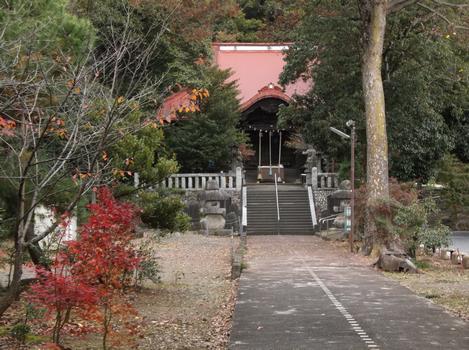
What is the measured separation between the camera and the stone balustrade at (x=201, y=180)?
2894cm

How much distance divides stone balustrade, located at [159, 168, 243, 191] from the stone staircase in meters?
1.12

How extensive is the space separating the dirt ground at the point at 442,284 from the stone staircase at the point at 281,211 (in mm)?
10676

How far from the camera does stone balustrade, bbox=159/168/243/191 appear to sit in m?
28.9

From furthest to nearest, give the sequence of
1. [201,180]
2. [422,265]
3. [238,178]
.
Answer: [238,178]
[201,180]
[422,265]

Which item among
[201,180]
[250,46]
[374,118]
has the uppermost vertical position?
[250,46]

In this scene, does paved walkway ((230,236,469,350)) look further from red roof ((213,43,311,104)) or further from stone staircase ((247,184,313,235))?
red roof ((213,43,311,104))

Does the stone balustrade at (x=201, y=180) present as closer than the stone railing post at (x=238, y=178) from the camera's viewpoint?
Yes

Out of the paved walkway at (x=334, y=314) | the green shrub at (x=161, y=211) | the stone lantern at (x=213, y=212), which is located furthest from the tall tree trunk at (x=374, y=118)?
the stone lantern at (x=213, y=212)

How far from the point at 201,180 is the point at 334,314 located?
69.1 ft

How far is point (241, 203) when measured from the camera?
95.7ft

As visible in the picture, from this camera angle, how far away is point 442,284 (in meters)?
12.2

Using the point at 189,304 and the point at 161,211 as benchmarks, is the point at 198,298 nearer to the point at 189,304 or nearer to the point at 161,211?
the point at 189,304

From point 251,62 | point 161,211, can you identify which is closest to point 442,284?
point 161,211

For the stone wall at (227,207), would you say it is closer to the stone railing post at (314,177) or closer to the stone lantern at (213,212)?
the stone lantern at (213,212)
